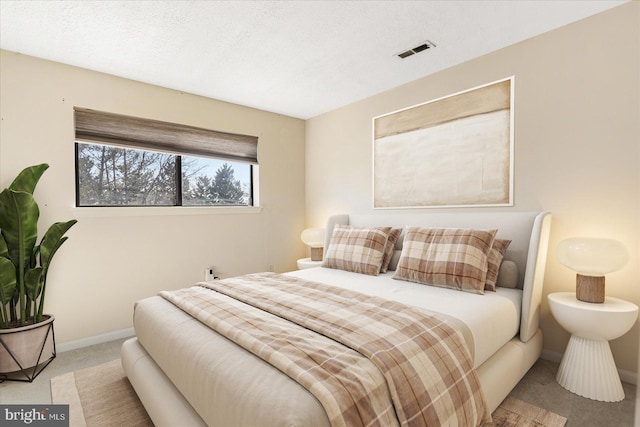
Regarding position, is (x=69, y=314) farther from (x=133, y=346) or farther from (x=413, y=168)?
(x=413, y=168)

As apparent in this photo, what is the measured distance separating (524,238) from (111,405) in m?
2.99

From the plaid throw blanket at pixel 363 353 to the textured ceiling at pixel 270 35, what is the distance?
6.15 feet

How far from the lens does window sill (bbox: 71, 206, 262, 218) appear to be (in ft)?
9.16

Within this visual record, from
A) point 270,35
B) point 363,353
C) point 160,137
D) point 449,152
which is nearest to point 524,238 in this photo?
point 449,152

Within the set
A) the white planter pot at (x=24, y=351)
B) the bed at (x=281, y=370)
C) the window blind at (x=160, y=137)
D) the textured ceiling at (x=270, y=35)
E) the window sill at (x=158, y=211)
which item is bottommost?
the white planter pot at (x=24, y=351)

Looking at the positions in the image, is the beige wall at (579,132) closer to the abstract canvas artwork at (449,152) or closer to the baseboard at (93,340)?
the abstract canvas artwork at (449,152)

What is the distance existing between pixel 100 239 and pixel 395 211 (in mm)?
2912

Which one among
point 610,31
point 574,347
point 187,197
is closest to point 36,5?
point 187,197

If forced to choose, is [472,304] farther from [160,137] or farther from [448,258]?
[160,137]

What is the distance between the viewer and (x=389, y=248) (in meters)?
2.89

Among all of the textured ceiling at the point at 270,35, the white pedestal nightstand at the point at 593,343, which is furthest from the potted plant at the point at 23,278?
the white pedestal nightstand at the point at 593,343

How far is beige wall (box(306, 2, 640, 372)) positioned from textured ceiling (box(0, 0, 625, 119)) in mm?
150

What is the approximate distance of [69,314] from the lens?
2713mm

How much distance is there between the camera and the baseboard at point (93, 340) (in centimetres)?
266
